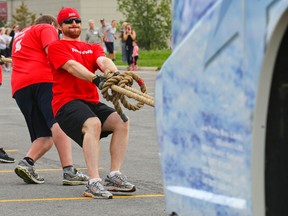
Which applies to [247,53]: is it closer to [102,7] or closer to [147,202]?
[147,202]

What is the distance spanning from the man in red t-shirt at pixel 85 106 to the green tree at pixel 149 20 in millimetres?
46092

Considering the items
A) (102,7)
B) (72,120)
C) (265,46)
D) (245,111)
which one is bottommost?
(102,7)

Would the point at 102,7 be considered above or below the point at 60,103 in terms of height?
below

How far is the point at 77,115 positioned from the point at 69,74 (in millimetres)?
425

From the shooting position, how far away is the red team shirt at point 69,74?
9500mm

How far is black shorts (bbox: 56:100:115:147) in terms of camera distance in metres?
9.32

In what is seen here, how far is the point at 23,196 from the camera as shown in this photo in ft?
31.8

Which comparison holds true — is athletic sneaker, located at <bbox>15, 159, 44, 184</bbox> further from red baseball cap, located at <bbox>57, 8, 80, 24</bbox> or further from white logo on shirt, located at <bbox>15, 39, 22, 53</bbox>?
red baseball cap, located at <bbox>57, 8, 80, 24</bbox>

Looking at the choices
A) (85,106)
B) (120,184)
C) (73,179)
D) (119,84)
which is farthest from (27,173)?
(119,84)

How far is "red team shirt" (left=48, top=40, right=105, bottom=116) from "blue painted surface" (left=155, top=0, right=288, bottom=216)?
3983mm

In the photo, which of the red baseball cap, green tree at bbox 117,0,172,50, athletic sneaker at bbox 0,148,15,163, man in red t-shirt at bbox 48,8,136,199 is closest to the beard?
man in red t-shirt at bbox 48,8,136,199

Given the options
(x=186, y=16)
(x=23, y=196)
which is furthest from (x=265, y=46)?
(x=23, y=196)

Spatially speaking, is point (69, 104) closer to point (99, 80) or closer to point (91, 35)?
point (99, 80)

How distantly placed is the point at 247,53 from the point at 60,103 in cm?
504
